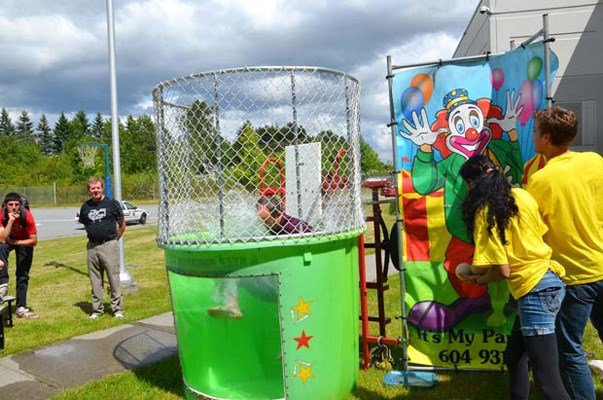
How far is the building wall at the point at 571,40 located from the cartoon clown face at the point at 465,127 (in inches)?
243

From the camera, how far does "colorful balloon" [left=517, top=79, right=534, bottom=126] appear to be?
3.81m

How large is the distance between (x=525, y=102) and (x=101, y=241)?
5.55 m

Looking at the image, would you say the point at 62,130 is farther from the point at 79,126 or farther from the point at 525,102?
the point at 525,102

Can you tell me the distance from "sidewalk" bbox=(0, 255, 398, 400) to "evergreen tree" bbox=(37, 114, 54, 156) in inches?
4295

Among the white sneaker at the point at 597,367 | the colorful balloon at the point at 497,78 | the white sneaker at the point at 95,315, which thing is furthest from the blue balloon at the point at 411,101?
the white sneaker at the point at 95,315

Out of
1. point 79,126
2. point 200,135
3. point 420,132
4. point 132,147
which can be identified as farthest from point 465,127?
point 79,126

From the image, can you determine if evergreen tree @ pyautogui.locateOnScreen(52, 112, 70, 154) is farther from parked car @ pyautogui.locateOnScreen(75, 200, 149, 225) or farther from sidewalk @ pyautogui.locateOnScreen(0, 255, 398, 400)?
sidewalk @ pyautogui.locateOnScreen(0, 255, 398, 400)

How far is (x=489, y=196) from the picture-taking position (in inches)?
107

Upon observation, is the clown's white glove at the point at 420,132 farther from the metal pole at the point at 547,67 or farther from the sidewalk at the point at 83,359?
the sidewalk at the point at 83,359

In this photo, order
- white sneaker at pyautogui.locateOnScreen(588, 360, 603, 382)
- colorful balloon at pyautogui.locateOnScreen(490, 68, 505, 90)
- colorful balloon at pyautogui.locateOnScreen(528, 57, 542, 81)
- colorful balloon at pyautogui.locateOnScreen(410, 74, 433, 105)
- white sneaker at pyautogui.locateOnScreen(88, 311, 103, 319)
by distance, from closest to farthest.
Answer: colorful balloon at pyautogui.locateOnScreen(528, 57, 542, 81) → white sneaker at pyautogui.locateOnScreen(588, 360, 603, 382) → colorful balloon at pyautogui.locateOnScreen(490, 68, 505, 90) → colorful balloon at pyautogui.locateOnScreen(410, 74, 433, 105) → white sneaker at pyautogui.locateOnScreen(88, 311, 103, 319)

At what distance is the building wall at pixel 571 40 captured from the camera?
9.45 metres

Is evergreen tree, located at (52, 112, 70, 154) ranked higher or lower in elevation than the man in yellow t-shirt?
higher

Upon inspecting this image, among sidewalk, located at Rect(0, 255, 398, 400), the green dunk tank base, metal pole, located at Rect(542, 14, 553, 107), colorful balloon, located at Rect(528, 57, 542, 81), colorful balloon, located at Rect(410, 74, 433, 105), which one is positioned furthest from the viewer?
A: sidewalk, located at Rect(0, 255, 398, 400)

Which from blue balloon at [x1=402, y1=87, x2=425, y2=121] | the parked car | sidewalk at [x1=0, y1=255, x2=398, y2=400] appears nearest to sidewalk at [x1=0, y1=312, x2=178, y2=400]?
sidewalk at [x1=0, y1=255, x2=398, y2=400]
